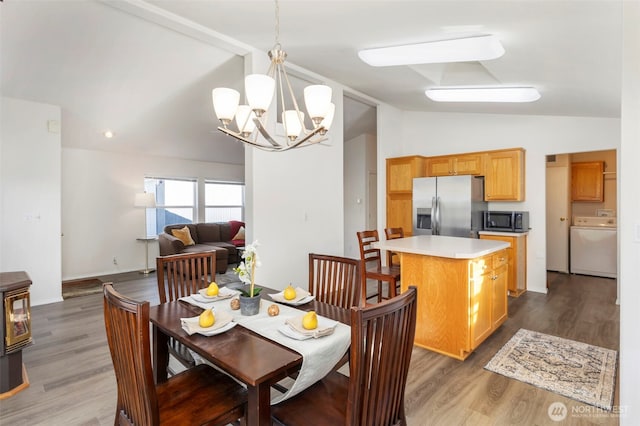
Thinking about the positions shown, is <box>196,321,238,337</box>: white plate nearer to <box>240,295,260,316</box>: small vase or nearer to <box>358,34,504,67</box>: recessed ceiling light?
<box>240,295,260,316</box>: small vase

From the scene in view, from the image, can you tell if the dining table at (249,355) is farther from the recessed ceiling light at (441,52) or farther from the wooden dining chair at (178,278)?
the recessed ceiling light at (441,52)

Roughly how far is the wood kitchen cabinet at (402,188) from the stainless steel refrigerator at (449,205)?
0.78ft

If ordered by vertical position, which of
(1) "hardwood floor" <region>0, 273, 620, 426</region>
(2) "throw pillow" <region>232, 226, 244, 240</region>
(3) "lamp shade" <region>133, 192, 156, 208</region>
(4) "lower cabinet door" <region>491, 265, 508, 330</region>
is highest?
(3) "lamp shade" <region>133, 192, 156, 208</region>

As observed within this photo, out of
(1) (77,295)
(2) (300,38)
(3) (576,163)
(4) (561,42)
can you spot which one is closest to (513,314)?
(4) (561,42)

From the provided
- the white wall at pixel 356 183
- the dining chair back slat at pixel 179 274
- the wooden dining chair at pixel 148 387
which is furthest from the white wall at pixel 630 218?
the white wall at pixel 356 183

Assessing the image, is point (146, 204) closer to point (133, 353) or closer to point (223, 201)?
point (223, 201)

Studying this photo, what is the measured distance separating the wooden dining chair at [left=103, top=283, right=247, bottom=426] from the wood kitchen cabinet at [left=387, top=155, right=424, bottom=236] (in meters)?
4.47

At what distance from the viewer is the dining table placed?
1242 millimetres

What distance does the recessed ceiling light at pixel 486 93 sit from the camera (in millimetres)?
3354

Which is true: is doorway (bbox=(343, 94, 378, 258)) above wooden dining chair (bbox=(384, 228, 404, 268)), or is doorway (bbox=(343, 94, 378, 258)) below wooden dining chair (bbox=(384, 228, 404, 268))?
above

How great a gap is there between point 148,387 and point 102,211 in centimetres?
579

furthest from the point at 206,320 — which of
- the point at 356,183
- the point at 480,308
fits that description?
the point at 356,183

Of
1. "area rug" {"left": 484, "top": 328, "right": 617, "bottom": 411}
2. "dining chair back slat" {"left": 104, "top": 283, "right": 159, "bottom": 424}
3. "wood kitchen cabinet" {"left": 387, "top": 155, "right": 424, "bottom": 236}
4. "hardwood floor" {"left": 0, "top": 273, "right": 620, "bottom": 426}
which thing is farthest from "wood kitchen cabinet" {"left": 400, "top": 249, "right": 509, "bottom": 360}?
"wood kitchen cabinet" {"left": 387, "top": 155, "right": 424, "bottom": 236}

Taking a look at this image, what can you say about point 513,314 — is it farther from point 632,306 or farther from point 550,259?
point 550,259
